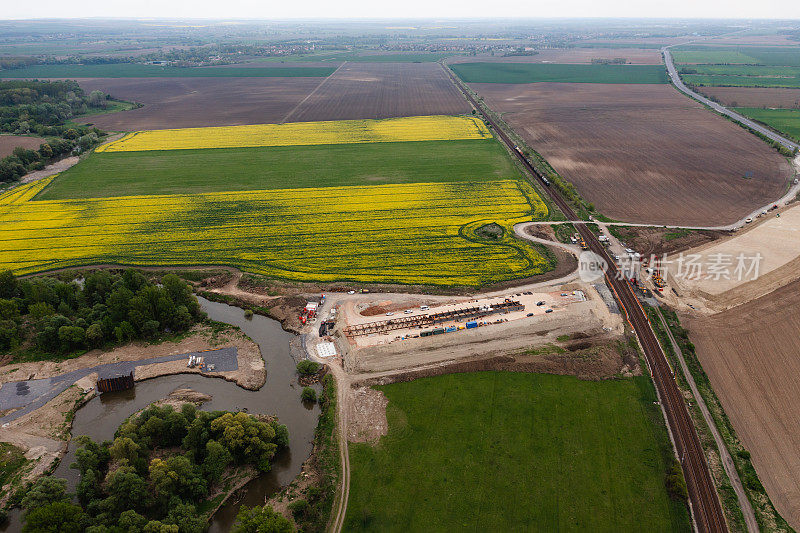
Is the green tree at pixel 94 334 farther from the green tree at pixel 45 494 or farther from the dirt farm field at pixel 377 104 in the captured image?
the dirt farm field at pixel 377 104

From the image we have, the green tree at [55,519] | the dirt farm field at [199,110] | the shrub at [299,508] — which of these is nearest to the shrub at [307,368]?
the shrub at [299,508]

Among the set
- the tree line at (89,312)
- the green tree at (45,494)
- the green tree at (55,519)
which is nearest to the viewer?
the green tree at (55,519)

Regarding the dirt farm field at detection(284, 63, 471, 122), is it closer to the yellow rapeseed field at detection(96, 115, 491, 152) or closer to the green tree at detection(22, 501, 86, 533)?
the yellow rapeseed field at detection(96, 115, 491, 152)

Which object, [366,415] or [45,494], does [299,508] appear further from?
[45,494]

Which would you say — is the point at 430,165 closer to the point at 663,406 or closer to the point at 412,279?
the point at 412,279

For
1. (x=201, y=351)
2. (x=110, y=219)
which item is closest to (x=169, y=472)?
(x=201, y=351)

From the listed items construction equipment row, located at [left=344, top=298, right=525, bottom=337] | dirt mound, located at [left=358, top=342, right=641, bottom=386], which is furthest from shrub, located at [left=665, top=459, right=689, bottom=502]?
construction equipment row, located at [left=344, top=298, right=525, bottom=337]

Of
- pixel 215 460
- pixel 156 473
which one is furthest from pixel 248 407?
pixel 156 473
